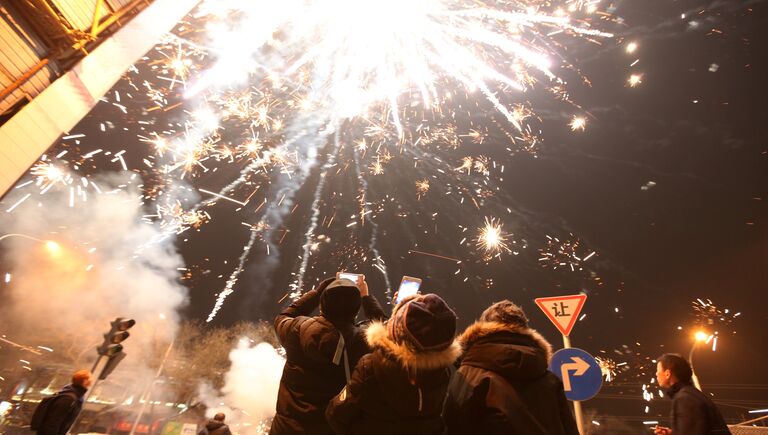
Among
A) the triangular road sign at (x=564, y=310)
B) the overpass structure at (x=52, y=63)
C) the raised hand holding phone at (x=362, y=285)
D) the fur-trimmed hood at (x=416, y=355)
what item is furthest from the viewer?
the overpass structure at (x=52, y=63)

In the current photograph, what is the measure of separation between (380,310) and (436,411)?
1.12m

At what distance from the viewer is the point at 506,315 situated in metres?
2.79

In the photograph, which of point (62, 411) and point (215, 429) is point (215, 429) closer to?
point (215, 429)

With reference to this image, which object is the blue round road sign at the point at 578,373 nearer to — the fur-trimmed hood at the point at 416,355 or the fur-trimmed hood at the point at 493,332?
the fur-trimmed hood at the point at 493,332

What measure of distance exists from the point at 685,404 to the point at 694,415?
113 mm

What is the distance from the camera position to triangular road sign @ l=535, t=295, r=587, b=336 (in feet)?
17.4

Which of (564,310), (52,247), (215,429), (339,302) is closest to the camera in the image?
(339,302)

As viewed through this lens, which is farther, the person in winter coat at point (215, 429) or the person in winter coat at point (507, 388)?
the person in winter coat at point (215, 429)

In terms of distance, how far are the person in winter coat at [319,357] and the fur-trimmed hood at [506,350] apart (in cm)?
94

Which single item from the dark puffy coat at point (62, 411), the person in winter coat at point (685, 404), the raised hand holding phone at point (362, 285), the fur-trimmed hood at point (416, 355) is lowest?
the person in winter coat at point (685, 404)

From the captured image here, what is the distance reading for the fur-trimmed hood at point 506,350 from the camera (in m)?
2.46

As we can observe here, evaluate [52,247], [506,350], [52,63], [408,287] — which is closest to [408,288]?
[408,287]

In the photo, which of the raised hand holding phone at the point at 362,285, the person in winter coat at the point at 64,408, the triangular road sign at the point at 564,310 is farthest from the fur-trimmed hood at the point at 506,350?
the person in winter coat at the point at 64,408

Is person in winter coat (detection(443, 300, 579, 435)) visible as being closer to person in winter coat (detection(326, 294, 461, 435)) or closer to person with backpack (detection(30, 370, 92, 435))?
person in winter coat (detection(326, 294, 461, 435))
